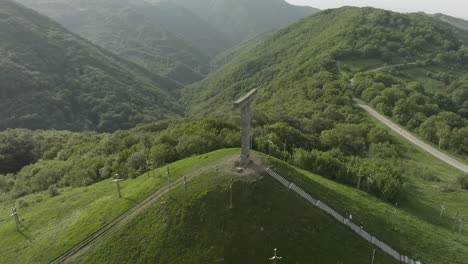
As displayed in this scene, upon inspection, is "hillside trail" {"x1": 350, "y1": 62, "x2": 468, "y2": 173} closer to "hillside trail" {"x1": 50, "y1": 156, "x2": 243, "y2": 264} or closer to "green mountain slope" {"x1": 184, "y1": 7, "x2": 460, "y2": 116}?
"green mountain slope" {"x1": 184, "y1": 7, "x2": 460, "y2": 116}

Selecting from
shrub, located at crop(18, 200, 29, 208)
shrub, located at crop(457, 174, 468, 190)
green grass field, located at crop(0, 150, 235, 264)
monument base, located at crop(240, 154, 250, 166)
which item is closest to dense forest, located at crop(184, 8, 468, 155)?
shrub, located at crop(457, 174, 468, 190)

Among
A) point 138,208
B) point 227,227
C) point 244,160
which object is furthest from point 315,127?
point 138,208

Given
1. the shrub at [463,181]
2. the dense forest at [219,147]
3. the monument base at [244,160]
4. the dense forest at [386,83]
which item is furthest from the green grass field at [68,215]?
the shrub at [463,181]

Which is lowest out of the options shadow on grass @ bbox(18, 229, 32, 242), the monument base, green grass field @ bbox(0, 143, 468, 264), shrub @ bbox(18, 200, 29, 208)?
shrub @ bbox(18, 200, 29, 208)

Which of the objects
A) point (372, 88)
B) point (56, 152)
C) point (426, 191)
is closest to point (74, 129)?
point (56, 152)

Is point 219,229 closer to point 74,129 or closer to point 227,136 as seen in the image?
point 227,136

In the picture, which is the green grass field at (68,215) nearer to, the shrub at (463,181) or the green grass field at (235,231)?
the green grass field at (235,231)

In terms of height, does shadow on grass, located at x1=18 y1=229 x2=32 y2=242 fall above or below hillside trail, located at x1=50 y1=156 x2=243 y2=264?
below

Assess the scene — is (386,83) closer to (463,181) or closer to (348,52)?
(348,52)
